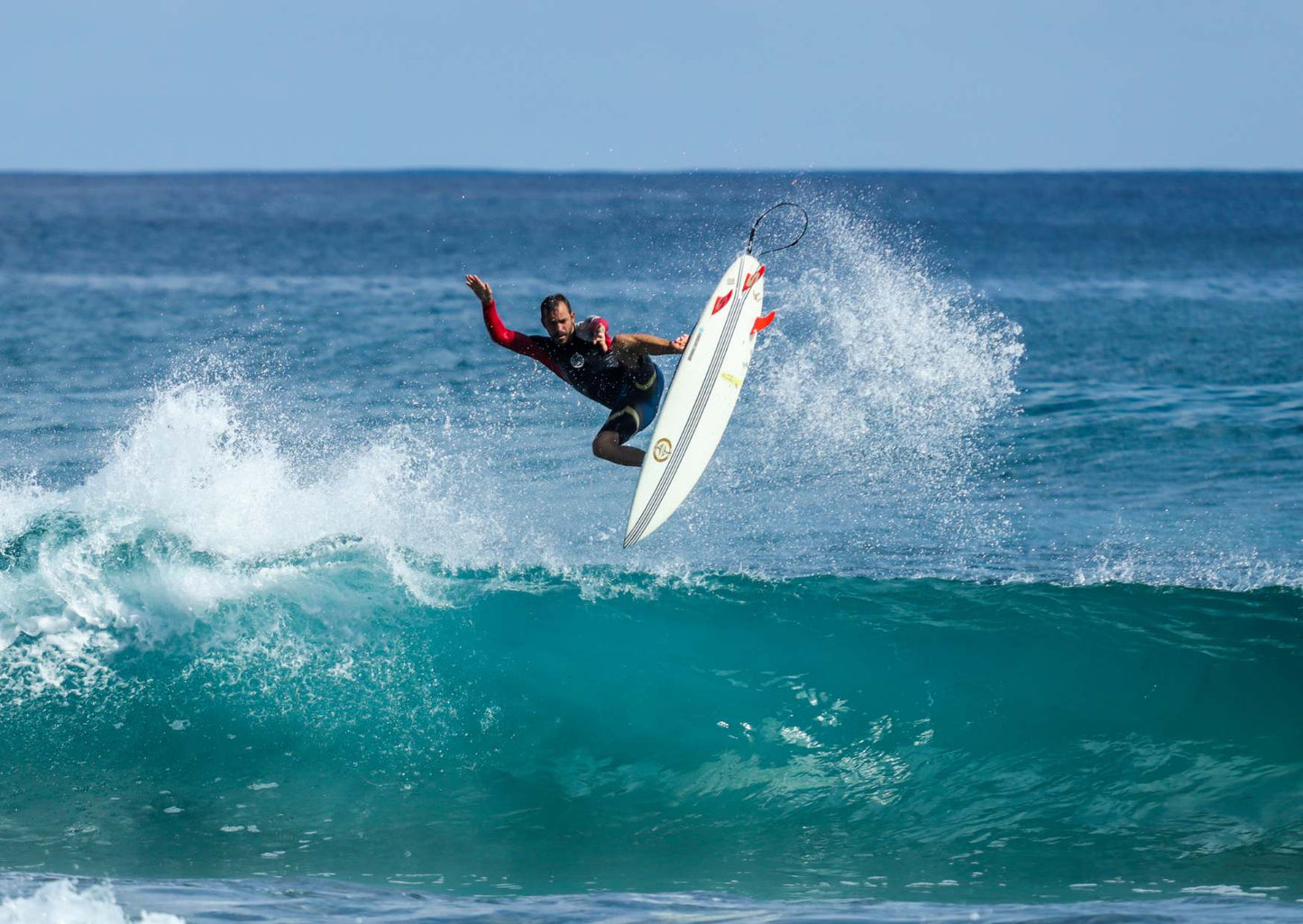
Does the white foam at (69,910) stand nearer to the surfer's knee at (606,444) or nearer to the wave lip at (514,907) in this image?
the wave lip at (514,907)

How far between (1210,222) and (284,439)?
64.7 m

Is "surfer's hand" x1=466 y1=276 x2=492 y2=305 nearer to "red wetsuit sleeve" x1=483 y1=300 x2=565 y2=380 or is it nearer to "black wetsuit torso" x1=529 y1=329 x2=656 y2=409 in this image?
"red wetsuit sleeve" x1=483 y1=300 x2=565 y2=380

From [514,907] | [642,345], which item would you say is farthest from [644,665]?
[514,907]

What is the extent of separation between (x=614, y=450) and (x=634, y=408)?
0.29 metres

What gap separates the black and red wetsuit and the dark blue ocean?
139 centimetres

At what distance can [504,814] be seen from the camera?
24.0 ft

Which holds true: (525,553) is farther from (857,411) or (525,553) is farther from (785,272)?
(785,272)

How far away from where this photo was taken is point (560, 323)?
8.23m

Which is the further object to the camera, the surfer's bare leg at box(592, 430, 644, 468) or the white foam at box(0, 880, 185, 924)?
the surfer's bare leg at box(592, 430, 644, 468)

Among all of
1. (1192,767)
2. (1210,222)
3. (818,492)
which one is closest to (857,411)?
(818,492)

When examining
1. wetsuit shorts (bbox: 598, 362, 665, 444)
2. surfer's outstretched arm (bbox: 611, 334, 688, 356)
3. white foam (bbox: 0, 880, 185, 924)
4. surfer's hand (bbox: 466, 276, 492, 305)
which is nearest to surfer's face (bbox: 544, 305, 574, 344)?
surfer's outstretched arm (bbox: 611, 334, 688, 356)

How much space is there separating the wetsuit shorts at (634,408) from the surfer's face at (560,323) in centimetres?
54

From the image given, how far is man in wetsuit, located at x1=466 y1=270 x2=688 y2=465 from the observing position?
8.30m

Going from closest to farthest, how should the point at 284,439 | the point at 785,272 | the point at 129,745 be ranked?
the point at 129,745, the point at 284,439, the point at 785,272
